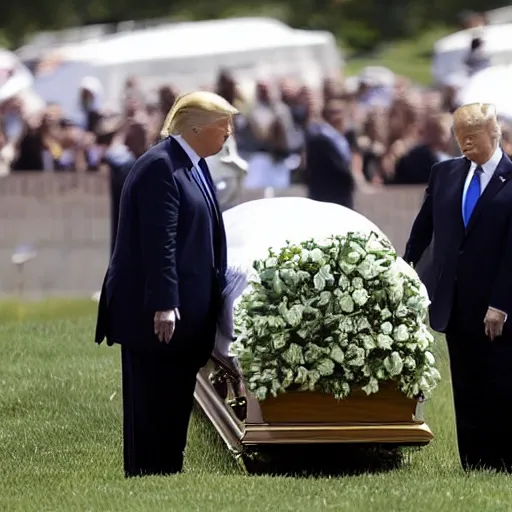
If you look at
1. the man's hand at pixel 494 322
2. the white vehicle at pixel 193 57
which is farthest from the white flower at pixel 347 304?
the white vehicle at pixel 193 57

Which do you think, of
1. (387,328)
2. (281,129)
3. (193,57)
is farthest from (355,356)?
(193,57)

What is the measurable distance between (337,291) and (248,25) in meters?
17.7

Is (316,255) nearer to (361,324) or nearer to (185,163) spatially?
(361,324)

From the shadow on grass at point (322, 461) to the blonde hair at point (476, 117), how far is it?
1.60 m

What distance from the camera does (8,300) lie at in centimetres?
1523

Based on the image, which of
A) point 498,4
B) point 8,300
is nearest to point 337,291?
point 8,300

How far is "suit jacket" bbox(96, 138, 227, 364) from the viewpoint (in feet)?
23.7

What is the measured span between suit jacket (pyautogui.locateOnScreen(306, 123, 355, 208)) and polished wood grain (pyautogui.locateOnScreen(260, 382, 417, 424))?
25.7 feet

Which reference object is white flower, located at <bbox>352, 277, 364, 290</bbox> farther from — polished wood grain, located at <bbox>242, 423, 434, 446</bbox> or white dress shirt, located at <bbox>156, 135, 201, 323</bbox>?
white dress shirt, located at <bbox>156, 135, 201, 323</bbox>

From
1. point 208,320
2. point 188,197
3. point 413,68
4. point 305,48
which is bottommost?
point 413,68

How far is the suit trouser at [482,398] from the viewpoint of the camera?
776 cm

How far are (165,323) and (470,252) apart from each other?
4.78ft

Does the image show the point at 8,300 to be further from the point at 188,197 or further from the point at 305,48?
the point at 305,48

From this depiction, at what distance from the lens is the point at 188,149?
7422 mm
